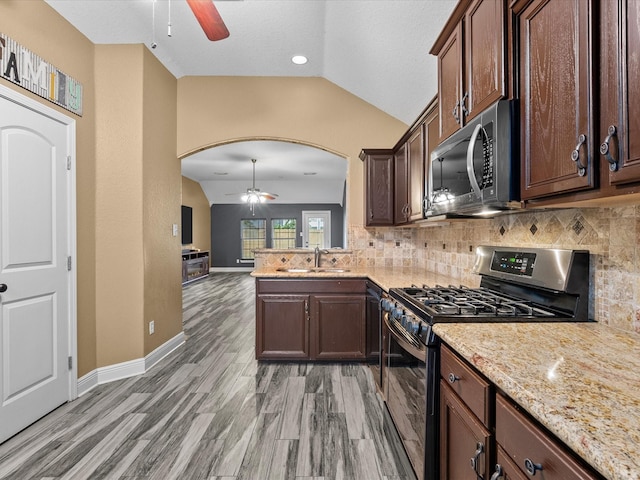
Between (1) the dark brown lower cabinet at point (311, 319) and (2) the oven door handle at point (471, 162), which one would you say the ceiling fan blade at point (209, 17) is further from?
(1) the dark brown lower cabinet at point (311, 319)

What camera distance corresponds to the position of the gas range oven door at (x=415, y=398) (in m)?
1.43

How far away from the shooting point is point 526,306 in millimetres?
1580

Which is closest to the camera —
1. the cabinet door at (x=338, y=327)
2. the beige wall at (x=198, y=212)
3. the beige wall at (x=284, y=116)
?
the cabinet door at (x=338, y=327)

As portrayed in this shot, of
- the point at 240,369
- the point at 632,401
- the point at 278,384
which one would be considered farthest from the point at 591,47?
the point at 240,369

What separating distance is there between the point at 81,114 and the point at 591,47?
3234 millimetres

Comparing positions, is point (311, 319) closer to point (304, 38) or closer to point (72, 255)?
point (72, 255)

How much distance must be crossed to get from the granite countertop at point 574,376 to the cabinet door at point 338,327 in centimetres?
187

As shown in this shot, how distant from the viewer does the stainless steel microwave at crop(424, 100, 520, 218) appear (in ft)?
4.26

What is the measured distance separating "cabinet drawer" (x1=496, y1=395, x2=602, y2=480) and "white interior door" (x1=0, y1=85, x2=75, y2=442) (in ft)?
8.79

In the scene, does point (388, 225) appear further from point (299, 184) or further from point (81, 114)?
point (299, 184)

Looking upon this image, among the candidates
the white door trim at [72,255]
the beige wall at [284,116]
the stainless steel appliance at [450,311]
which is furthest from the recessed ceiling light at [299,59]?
the stainless steel appliance at [450,311]

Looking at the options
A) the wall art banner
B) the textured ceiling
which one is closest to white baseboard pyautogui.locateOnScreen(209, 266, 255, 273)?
the textured ceiling

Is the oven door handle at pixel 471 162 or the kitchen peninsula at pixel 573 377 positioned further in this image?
→ the oven door handle at pixel 471 162

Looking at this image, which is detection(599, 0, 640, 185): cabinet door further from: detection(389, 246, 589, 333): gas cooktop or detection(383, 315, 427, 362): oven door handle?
detection(383, 315, 427, 362): oven door handle
